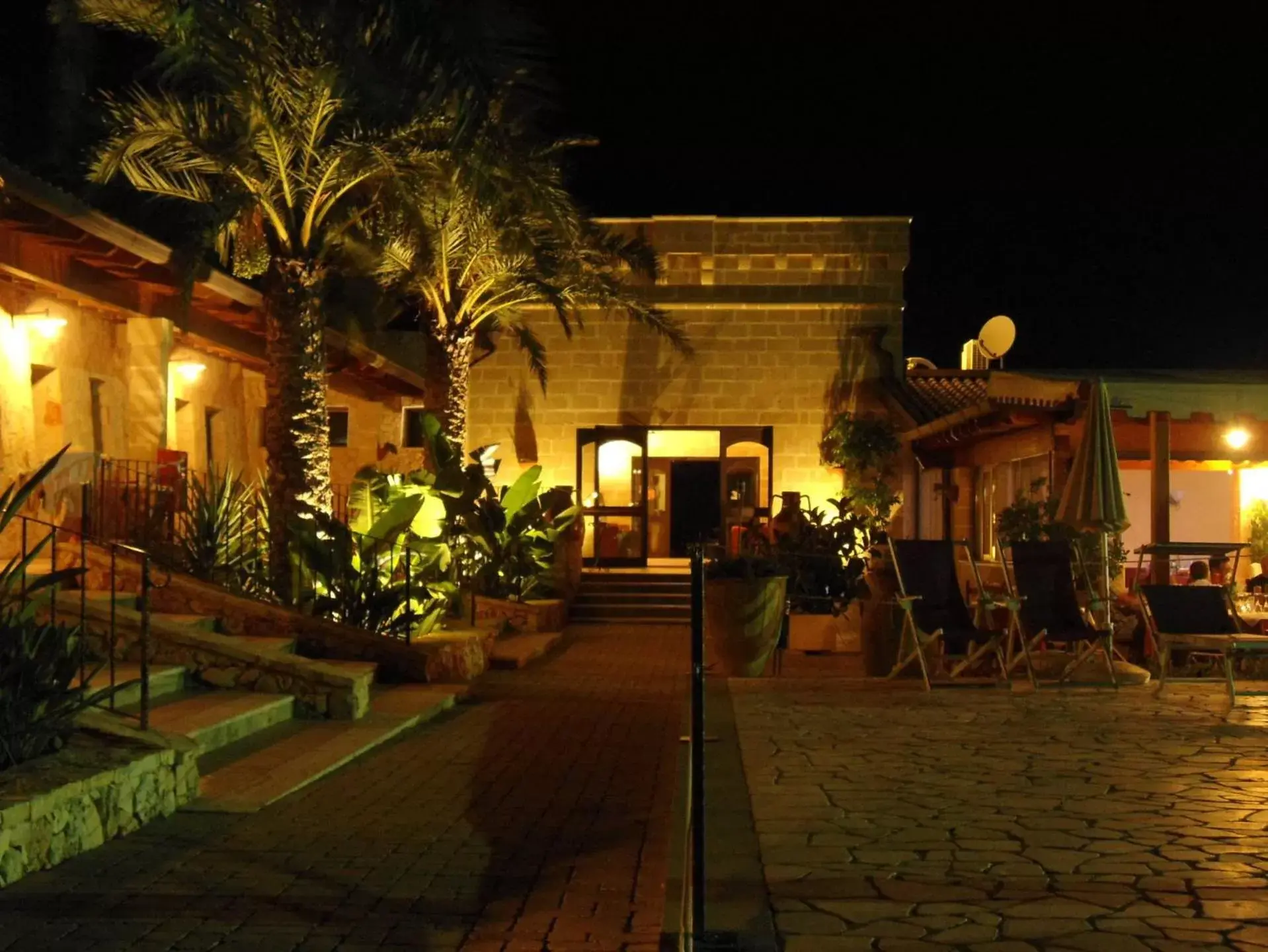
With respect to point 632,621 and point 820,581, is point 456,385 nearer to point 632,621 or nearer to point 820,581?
point 632,621

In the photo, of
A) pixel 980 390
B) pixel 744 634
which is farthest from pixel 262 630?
pixel 980 390

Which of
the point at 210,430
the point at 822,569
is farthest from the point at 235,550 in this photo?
the point at 822,569

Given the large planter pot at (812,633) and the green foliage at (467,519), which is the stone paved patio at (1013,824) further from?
the green foliage at (467,519)

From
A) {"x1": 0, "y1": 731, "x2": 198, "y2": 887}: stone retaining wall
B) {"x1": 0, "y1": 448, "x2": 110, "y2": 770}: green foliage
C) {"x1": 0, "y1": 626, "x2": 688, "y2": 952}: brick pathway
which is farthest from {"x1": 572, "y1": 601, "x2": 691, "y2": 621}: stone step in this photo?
{"x1": 0, "y1": 448, "x2": 110, "y2": 770}: green foliage

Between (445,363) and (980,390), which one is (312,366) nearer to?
(445,363)

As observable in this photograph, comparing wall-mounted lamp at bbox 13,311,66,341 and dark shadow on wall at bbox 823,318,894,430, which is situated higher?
dark shadow on wall at bbox 823,318,894,430

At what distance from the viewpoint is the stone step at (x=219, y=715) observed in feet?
26.6

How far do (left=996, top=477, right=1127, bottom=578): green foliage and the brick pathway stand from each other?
15.7ft

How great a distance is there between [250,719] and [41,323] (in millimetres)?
5163

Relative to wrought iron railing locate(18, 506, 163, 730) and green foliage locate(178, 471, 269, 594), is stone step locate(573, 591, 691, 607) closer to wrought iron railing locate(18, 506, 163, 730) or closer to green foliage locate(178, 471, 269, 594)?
green foliage locate(178, 471, 269, 594)

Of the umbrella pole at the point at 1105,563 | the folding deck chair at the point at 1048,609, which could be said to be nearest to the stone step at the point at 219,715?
the folding deck chair at the point at 1048,609

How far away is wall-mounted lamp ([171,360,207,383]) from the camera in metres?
15.8

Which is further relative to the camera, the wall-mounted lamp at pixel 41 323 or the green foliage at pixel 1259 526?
the green foliage at pixel 1259 526

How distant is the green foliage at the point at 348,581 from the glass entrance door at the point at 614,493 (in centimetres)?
1092
